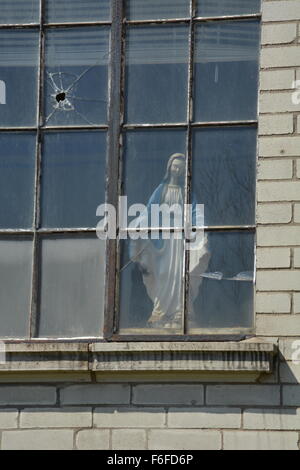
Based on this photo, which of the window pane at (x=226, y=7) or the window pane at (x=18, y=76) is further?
the window pane at (x=18, y=76)

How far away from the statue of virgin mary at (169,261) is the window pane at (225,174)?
15 cm

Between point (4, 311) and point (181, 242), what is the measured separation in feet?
4.63

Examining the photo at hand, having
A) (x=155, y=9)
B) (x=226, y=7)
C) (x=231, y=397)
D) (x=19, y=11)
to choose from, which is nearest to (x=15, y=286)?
(x=231, y=397)

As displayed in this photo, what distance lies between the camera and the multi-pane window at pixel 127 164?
12.5 metres

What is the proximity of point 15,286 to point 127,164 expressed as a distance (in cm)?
124

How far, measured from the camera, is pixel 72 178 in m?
12.9

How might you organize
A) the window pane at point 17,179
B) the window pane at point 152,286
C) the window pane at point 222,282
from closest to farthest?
the window pane at point 222,282 < the window pane at point 152,286 < the window pane at point 17,179

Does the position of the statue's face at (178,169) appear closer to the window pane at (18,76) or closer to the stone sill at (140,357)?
the window pane at (18,76)

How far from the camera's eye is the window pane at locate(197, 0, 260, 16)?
13.0m

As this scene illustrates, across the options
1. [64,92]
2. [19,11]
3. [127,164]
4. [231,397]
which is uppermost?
[19,11]

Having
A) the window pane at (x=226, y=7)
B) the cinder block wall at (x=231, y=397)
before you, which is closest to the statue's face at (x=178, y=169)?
the cinder block wall at (x=231, y=397)

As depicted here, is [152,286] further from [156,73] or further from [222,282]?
[156,73]

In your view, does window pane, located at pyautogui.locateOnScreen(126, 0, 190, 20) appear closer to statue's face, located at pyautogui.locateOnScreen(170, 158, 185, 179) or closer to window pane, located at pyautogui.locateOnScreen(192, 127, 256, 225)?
window pane, located at pyautogui.locateOnScreen(192, 127, 256, 225)

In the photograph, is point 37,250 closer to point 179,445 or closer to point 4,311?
point 4,311
